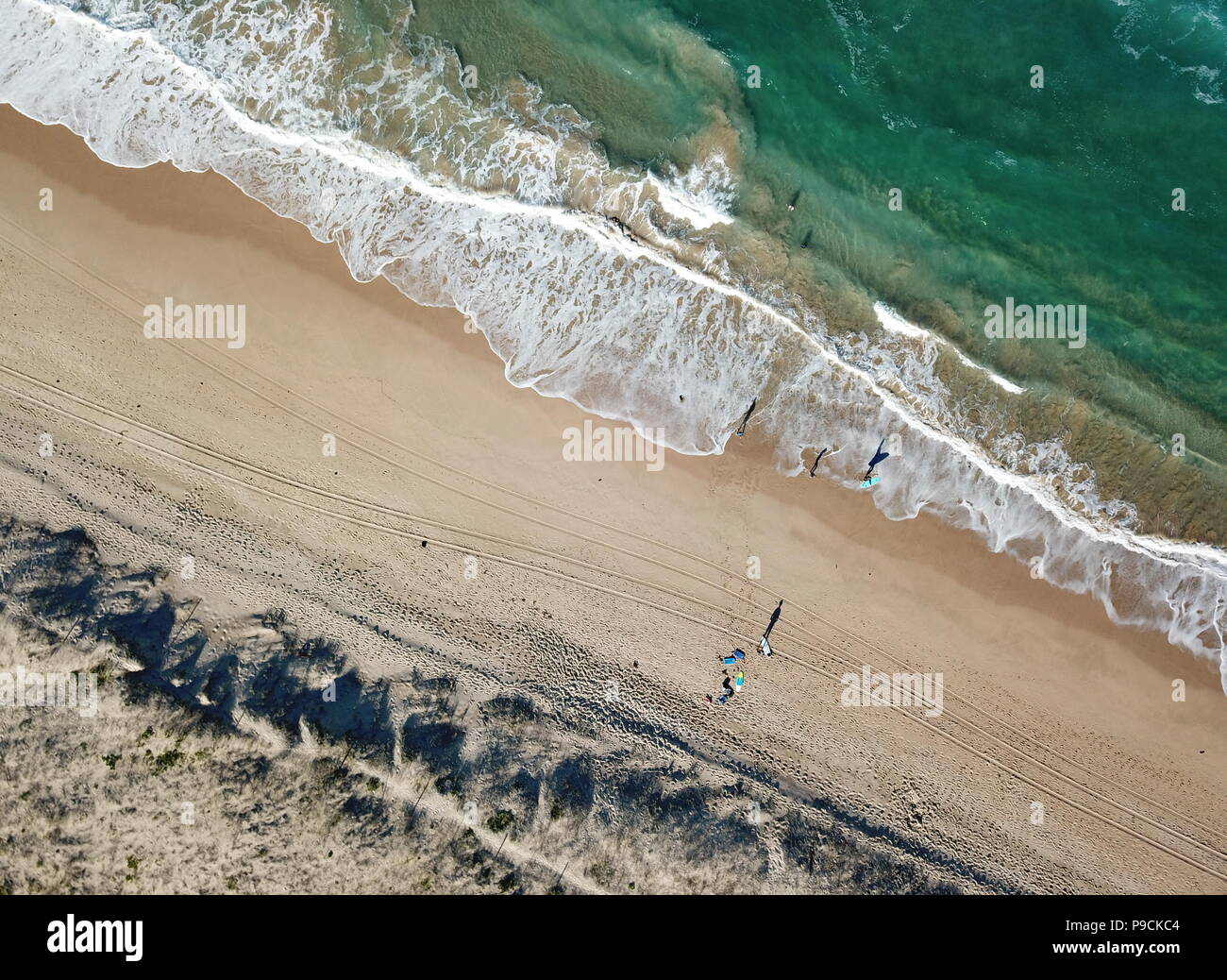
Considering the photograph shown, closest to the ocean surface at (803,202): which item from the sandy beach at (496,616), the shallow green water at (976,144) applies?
the shallow green water at (976,144)

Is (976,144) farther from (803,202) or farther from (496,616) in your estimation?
(496,616)

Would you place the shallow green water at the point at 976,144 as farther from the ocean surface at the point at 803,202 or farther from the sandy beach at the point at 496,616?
the sandy beach at the point at 496,616

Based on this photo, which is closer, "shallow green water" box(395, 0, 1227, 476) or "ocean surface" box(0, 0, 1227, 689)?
"ocean surface" box(0, 0, 1227, 689)

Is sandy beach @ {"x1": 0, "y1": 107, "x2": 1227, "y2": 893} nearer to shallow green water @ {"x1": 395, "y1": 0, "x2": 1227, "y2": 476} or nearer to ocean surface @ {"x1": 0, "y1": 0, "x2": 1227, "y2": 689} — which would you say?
ocean surface @ {"x1": 0, "y1": 0, "x2": 1227, "y2": 689}

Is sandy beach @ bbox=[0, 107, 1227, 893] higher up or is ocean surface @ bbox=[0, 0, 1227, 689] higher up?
ocean surface @ bbox=[0, 0, 1227, 689]

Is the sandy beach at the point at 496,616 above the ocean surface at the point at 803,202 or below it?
below

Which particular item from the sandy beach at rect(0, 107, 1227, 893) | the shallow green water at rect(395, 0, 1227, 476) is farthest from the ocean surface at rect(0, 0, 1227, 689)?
the sandy beach at rect(0, 107, 1227, 893)
